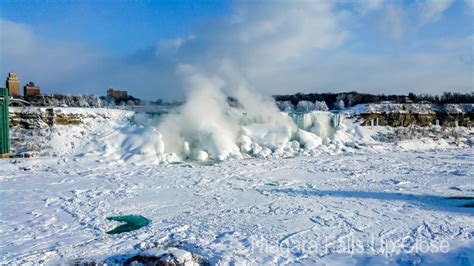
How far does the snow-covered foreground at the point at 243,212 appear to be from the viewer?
216 inches

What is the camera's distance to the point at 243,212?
24.3ft

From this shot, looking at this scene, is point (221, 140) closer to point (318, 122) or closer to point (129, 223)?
point (318, 122)

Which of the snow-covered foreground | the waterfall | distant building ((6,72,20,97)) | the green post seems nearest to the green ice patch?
the snow-covered foreground

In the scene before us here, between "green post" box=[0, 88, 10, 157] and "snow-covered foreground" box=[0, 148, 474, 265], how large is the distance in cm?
190

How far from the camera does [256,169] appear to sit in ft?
41.2

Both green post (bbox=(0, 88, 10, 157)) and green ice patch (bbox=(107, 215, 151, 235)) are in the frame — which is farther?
green post (bbox=(0, 88, 10, 157))

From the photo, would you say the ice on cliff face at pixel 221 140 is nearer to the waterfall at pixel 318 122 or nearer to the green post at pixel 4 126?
the waterfall at pixel 318 122

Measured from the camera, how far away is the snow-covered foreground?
216 inches

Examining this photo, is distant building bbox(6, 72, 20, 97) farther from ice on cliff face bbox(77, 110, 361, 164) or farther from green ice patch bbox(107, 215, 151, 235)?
green ice patch bbox(107, 215, 151, 235)

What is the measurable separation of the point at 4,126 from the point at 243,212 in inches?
444

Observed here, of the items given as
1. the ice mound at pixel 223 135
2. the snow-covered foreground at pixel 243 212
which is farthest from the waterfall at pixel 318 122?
the snow-covered foreground at pixel 243 212

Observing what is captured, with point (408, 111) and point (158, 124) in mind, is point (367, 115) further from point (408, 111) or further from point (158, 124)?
point (158, 124)

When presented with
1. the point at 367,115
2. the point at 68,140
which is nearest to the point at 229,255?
the point at 68,140

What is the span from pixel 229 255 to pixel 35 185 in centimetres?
694
